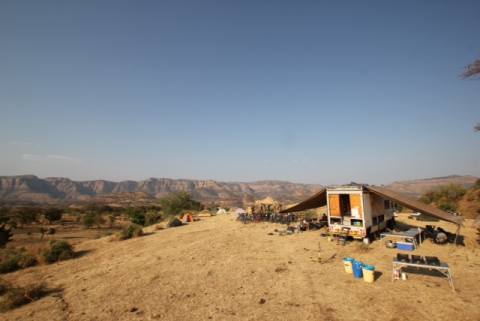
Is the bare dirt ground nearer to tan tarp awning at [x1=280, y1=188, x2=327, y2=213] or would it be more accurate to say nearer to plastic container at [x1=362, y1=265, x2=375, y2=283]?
plastic container at [x1=362, y1=265, x2=375, y2=283]

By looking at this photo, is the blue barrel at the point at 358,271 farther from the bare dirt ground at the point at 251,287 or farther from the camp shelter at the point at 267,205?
the camp shelter at the point at 267,205

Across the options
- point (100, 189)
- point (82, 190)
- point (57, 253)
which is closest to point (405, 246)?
point (57, 253)

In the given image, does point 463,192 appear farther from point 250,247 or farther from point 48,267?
point 48,267

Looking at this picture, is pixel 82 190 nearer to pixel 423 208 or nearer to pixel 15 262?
pixel 15 262

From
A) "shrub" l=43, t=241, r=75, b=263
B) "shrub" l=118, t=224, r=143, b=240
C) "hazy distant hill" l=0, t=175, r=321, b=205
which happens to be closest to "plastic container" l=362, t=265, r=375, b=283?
"shrub" l=43, t=241, r=75, b=263

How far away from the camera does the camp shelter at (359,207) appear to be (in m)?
11.9

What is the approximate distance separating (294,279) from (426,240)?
9248 millimetres

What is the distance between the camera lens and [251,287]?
24.1 ft

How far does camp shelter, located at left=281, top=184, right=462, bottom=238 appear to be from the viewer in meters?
11.9

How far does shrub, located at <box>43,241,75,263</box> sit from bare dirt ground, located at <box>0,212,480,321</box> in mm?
704

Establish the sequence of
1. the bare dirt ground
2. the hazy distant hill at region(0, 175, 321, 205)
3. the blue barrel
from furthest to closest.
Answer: the hazy distant hill at region(0, 175, 321, 205) → the blue barrel → the bare dirt ground

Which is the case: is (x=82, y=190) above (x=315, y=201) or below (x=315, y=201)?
below

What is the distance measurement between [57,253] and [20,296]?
20.8ft

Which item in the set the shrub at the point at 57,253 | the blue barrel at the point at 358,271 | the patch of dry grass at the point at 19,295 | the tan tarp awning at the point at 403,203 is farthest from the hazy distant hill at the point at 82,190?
the blue barrel at the point at 358,271
